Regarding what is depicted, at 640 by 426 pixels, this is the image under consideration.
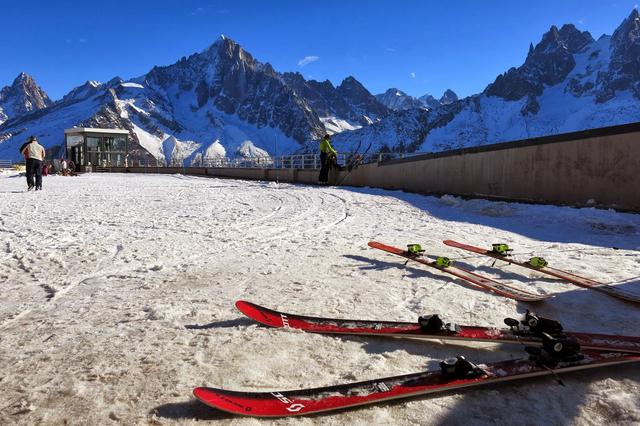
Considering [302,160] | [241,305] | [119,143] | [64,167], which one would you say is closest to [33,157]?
[302,160]

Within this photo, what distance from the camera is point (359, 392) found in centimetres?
218

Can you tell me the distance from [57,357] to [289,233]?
14.5 feet

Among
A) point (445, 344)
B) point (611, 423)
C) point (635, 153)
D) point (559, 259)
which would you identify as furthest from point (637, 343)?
point (635, 153)

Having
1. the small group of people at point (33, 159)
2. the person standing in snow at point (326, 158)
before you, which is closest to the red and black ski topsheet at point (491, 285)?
the small group of people at point (33, 159)

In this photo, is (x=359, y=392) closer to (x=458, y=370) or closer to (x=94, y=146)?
(x=458, y=370)

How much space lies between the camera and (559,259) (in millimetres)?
5289

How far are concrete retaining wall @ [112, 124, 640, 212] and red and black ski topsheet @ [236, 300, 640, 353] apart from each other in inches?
290

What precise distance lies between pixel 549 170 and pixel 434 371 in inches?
377

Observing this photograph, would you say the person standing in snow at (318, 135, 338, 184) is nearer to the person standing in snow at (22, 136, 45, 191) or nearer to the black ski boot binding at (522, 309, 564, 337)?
the person standing in snow at (22, 136, 45, 191)

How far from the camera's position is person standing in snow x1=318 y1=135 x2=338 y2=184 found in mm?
19219

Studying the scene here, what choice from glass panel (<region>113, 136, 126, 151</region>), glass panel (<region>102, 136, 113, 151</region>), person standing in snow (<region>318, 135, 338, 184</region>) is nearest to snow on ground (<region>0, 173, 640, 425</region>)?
person standing in snow (<region>318, 135, 338, 184</region>)

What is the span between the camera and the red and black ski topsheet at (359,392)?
81.4 inches

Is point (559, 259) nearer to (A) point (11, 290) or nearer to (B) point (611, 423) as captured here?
(B) point (611, 423)

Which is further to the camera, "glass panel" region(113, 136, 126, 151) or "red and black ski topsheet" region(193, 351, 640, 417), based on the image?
"glass panel" region(113, 136, 126, 151)
